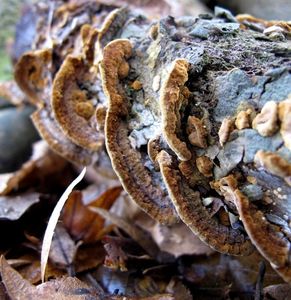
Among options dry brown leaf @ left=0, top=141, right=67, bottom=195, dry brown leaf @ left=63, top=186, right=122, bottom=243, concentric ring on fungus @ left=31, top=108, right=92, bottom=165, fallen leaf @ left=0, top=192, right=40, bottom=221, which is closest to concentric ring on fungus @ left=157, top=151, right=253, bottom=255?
concentric ring on fungus @ left=31, top=108, right=92, bottom=165

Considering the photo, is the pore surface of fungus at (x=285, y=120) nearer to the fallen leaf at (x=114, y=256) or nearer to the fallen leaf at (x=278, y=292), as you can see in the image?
the fallen leaf at (x=278, y=292)

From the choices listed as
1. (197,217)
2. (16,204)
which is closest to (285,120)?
(197,217)

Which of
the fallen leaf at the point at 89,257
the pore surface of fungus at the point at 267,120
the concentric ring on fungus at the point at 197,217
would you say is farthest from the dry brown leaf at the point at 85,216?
the pore surface of fungus at the point at 267,120

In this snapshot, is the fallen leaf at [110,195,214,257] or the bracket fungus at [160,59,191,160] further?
the fallen leaf at [110,195,214,257]

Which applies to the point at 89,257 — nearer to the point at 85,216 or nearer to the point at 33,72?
the point at 85,216

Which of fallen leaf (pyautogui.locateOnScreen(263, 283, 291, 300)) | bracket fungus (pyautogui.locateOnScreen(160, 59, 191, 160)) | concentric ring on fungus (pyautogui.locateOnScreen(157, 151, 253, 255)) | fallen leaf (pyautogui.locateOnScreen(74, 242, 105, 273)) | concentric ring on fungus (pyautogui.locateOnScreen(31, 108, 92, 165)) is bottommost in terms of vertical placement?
fallen leaf (pyautogui.locateOnScreen(74, 242, 105, 273))

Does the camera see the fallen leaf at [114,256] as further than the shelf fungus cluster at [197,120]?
Yes

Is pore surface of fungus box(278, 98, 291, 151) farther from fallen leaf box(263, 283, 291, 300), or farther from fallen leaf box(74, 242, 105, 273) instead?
fallen leaf box(74, 242, 105, 273)
